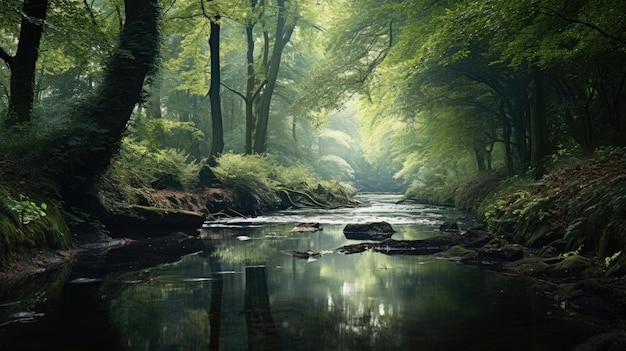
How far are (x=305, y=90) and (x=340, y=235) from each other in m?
11.5

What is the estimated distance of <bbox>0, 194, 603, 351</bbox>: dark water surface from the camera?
394cm

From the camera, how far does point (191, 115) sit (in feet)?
116

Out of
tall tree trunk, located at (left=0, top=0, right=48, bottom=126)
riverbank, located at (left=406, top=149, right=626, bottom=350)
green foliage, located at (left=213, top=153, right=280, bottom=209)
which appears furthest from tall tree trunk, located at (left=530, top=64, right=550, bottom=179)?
tall tree trunk, located at (left=0, top=0, right=48, bottom=126)

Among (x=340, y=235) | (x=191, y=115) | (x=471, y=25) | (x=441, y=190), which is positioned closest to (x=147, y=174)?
(x=340, y=235)

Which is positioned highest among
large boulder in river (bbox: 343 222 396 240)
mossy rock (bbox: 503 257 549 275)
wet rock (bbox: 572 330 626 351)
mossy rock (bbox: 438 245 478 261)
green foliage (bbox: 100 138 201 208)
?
green foliage (bbox: 100 138 201 208)

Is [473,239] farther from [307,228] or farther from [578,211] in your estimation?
[307,228]

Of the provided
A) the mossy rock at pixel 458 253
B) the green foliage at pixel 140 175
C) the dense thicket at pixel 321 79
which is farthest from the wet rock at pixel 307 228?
the mossy rock at pixel 458 253

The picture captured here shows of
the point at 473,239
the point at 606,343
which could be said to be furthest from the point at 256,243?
the point at 606,343

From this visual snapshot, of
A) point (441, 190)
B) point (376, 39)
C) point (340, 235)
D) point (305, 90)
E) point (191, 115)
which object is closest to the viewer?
point (340, 235)

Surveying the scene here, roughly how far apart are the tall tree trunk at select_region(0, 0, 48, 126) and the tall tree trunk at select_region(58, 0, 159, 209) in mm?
1054

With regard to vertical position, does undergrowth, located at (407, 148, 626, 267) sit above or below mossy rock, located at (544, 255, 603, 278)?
above

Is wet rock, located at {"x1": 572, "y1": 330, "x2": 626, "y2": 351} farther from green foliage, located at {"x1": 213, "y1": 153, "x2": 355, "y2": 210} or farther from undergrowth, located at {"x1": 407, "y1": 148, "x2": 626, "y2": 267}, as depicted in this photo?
green foliage, located at {"x1": 213, "y1": 153, "x2": 355, "y2": 210}

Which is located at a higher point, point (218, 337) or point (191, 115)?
point (191, 115)

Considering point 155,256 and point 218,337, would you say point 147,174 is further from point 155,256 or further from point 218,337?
point 218,337
